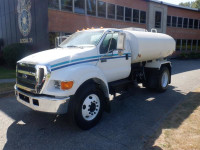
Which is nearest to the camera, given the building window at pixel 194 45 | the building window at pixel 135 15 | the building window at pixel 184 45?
the building window at pixel 135 15

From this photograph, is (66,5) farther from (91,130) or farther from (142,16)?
(91,130)

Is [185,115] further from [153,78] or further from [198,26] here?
[198,26]

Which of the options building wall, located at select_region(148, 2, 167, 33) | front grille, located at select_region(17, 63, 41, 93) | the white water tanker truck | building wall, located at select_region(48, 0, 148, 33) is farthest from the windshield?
building wall, located at select_region(148, 2, 167, 33)

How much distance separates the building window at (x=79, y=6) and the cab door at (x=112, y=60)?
1101 cm

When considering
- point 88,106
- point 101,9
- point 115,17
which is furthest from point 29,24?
point 88,106

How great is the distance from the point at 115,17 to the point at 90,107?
1603cm

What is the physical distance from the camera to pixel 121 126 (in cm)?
436

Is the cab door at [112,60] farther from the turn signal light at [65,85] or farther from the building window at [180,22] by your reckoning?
the building window at [180,22]

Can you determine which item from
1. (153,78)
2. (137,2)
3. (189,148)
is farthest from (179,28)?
(189,148)

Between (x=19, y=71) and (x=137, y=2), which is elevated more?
(x=137, y=2)

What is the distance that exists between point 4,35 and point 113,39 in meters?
19.0

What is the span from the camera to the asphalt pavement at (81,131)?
3570mm

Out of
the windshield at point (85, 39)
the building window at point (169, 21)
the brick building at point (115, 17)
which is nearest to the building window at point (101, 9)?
the brick building at point (115, 17)

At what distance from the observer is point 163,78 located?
7.73 meters
